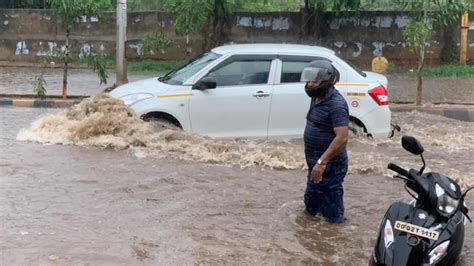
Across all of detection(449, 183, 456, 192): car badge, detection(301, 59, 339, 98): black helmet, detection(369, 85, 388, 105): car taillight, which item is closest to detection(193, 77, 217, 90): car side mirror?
detection(369, 85, 388, 105): car taillight

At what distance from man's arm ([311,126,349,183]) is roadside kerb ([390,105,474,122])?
25.3 feet

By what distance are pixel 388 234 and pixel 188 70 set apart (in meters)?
5.84

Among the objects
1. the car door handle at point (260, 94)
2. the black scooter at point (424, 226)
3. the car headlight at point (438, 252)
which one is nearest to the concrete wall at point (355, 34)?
the car door handle at point (260, 94)

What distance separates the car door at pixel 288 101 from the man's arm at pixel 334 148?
3550mm

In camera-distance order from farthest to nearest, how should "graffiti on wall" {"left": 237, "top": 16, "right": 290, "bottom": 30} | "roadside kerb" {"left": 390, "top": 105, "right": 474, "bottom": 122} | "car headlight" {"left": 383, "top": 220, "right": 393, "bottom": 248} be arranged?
"graffiti on wall" {"left": 237, "top": 16, "right": 290, "bottom": 30}
"roadside kerb" {"left": 390, "top": 105, "right": 474, "bottom": 122}
"car headlight" {"left": 383, "top": 220, "right": 393, "bottom": 248}

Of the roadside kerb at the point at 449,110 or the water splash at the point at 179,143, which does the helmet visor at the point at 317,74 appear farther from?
the roadside kerb at the point at 449,110

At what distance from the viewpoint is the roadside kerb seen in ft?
42.4

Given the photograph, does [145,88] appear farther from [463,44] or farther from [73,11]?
[463,44]

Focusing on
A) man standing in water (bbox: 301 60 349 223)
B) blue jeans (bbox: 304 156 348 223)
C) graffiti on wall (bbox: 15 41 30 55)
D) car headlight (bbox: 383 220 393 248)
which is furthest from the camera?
graffiti on wall (bbox: 15 41 30 55)

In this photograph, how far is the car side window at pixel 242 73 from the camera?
9.44 meters

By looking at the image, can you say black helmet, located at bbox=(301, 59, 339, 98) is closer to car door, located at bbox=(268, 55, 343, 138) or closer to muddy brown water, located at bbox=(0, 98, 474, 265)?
muddy brown water, located at bbox=(0, 98, 474, 265)

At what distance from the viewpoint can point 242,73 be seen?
9.54m

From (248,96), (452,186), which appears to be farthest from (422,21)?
(452,186)

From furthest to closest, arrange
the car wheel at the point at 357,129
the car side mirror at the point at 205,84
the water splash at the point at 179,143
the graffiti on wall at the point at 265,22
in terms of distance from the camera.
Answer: the graffiti on wall at the point at 265,22
the car wheel at the point at 357,129
the car side mirror at the point at 205,84
the water splash at the point at 179,143
